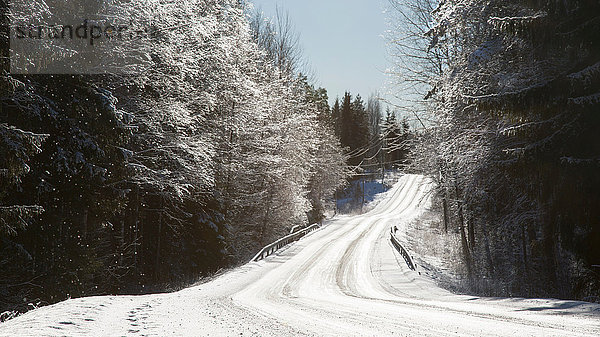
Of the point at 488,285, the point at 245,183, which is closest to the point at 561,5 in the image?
the point at 488,285

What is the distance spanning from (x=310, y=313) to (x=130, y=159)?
31.7 feet

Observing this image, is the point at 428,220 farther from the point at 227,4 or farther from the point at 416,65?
the point at 227,4

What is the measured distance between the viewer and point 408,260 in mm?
19719

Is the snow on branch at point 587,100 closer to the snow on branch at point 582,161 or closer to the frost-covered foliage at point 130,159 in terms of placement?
the snow on branch at point 582,161

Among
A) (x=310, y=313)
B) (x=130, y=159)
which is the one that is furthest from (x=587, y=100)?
(x=130, y=159)

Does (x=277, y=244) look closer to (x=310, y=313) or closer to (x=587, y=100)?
(x=310, y=313)

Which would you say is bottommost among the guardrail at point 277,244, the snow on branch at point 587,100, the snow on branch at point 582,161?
the guardrail at point 277,244

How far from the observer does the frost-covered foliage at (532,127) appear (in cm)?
1116

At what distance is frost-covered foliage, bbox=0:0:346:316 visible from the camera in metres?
10.7

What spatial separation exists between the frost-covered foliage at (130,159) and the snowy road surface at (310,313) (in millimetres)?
2994

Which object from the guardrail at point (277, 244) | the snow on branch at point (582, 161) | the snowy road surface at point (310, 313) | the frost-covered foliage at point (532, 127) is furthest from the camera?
the guardrail at point (277, 244)

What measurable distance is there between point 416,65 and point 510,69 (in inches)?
345

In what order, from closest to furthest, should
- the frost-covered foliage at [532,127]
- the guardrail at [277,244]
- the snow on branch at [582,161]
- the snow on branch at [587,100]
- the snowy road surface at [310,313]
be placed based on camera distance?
the snowy road surface at [310,313] < the snow on branch at [587,100] < the snow on branch at [582,161] < the frost-covered foliage at [532,127] < the guardrail at [277,244]

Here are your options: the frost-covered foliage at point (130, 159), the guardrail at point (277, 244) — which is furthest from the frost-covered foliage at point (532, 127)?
the guardrail at point (277, 244)
